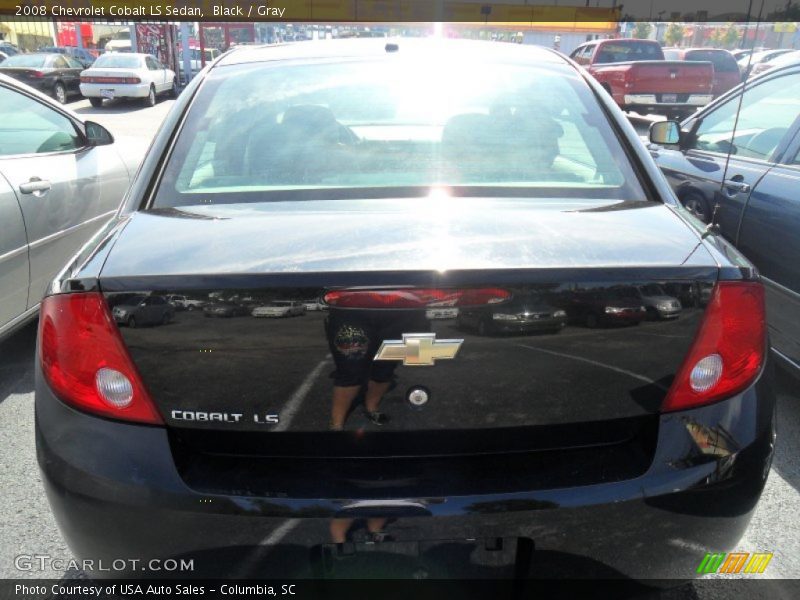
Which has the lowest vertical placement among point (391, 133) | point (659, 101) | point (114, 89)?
point (114, 89)

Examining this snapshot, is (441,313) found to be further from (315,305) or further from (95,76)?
(95,76)

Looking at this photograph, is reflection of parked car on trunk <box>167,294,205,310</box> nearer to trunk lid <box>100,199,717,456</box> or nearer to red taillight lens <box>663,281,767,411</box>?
trunk lid <box>100,199,717,456</box>

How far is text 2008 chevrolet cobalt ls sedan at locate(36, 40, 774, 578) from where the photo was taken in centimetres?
148

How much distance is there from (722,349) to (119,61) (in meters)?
23.9

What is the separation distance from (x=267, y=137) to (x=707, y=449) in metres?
1.63

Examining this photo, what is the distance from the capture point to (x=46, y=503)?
2.67m

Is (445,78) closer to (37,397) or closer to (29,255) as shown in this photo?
(37,397)

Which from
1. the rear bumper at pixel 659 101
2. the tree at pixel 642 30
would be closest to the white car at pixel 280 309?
the rear bumper at pixel 659 101

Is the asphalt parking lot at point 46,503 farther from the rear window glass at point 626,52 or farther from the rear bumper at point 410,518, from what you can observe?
the rear window glass at point 626,52

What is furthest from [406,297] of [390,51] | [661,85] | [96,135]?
[661,85]

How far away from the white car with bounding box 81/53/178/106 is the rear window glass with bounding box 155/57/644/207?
20.7 meters

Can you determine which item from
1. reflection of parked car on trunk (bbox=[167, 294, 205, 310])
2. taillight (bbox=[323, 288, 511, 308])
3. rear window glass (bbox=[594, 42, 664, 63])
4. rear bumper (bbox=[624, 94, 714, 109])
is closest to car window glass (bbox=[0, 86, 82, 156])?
reflection of parked car on trunk (bbox=[167, 294, 205, 310])

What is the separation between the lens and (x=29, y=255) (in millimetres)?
3605

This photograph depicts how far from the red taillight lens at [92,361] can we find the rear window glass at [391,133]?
560 millimetres
